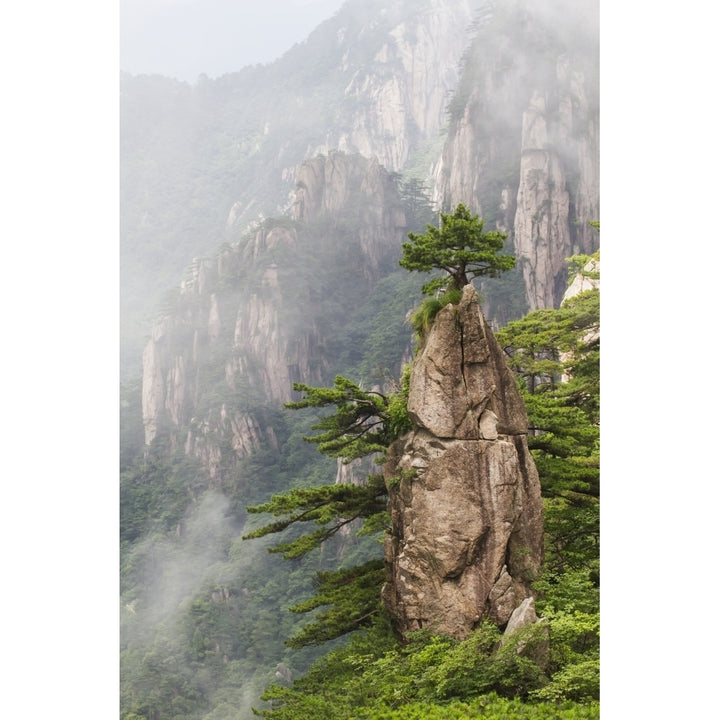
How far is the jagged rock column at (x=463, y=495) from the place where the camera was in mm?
5746

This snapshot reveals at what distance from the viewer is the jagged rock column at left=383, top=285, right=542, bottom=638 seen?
5746 millimetres

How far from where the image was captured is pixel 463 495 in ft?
19.0

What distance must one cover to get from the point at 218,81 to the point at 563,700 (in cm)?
1534

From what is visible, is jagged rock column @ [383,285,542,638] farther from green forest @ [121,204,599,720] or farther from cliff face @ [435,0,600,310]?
cliff face @ [435,0,600,310]

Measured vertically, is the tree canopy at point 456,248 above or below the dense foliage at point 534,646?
above

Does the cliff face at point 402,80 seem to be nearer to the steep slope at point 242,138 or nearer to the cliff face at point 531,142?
the steep slope at point 242,138

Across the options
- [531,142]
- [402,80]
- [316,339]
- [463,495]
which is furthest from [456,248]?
[402,80]

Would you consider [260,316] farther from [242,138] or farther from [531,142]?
[531,142]

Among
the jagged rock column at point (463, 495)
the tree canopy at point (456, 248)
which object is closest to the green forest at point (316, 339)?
the tree canopy at point (456, 248)

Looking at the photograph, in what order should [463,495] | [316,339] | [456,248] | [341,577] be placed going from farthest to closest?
[316,339], [341,577], [456,248], [463,495]

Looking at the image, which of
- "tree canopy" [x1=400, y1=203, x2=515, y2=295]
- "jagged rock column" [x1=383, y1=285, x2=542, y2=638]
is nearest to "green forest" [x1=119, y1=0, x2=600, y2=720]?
"tree canopy" [x1=400, y1=203, x2=515, y2=295]

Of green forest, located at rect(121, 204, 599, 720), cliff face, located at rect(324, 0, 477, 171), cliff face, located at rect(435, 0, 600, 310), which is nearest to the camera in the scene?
green forest, located at rect(121, 204, 599, 720)

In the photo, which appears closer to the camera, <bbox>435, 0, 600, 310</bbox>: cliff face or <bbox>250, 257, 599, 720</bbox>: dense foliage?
<bbox>250, 257, 599, 720</bbox>: dense foliage

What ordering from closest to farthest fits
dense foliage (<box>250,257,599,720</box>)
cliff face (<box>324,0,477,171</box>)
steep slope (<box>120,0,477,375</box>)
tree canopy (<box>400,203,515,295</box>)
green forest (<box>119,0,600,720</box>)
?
dense foliage (<box>250,257,599,720</box>) → tree canopy (<box>400,203,515,295</box>) → green forest (<box>119,0,600,720</box>) → cliff face (<box>324,0,477,171</box>) → steep slope (<box>120,0,477,375</box>)
